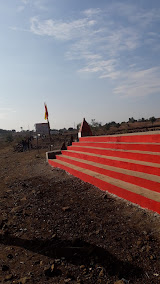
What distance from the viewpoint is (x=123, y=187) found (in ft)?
15.2

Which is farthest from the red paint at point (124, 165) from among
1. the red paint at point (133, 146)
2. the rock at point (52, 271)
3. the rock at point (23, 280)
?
the rock at point (23, 280)

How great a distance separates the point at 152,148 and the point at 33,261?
3816mm

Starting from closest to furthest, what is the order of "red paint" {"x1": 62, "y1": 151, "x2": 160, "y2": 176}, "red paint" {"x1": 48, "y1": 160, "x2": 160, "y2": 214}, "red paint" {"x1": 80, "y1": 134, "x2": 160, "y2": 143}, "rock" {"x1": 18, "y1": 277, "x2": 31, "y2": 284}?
"rock" {"x1": 18, "y1": 277, "x2": 31, "y2": 284} < "red paint" {"x1": 48, "y1": 160, "x2": 160, "y2": 214} < "red paint" {"x1": 62, "y1": 151, "x2": 160, "y2": 176} < "red paint" {"x1": 80, "y1": 134, "x2": 160, "y2": 143}

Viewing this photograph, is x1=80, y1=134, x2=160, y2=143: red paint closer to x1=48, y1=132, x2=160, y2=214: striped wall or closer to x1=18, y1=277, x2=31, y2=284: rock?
x1=48, y1=132, x2=160, y2=214: striped wall

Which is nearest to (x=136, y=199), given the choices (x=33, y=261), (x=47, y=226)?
(x=47, y=226)

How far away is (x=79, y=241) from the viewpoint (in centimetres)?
320

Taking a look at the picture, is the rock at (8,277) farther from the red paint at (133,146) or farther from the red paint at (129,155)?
the red paint at (133,146)

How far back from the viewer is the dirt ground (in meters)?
2.51

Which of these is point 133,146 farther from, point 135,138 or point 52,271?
point 52,271

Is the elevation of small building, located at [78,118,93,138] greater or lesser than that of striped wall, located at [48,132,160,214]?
greater

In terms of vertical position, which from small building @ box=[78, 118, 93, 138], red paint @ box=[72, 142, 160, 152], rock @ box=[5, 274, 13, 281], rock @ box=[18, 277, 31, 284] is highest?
small building @ box=[78, 118, 93, 138]

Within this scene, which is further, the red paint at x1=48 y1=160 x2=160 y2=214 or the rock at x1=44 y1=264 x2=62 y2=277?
the red paint at x1=48 y1=160 x2=160 y2=214

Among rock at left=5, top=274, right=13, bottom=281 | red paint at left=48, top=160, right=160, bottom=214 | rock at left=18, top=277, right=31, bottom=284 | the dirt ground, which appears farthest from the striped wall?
rock at left=5, top=274, right=13, bottom=281

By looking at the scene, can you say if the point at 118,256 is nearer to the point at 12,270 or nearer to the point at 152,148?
the point at 12,270
